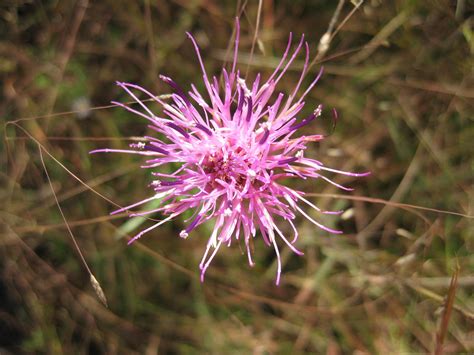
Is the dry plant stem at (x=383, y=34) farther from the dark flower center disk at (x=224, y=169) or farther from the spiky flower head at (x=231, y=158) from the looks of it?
the dark flower center disk at (x=224, y=169)

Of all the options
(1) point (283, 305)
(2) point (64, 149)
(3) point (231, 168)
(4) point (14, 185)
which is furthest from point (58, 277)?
(3) point (231, 168)

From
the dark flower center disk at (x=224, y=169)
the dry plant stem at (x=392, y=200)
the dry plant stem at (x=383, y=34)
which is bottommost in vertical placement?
the dry plant stem at (x=392, y=200)

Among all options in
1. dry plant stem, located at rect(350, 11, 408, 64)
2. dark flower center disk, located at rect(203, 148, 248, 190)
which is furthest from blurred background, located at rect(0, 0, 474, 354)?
dark flower center disk, located at rect(203, 148, 248, 190)

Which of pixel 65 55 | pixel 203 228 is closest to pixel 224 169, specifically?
pixel 203 228

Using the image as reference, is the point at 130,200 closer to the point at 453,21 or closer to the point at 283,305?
the point at 283,305

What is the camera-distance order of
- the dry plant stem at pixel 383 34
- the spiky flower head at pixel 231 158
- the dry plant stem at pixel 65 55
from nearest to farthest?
the spiky flower head at pixel 231 158 < the dry plant stem at pixel 383 34 < the dry plant stem at pixel 65 55

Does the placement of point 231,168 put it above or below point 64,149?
above

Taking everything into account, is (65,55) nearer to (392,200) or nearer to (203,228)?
(203,228)

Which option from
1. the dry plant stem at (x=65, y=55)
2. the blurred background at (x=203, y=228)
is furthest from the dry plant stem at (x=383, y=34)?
the dry plant stem at (x=65, y=55)

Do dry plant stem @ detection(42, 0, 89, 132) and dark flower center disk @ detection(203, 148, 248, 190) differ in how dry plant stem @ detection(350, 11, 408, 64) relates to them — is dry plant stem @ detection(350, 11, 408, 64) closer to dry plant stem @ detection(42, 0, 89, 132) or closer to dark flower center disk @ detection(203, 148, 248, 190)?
dark flower center disk @ detection(203, 148, 248, 190)
